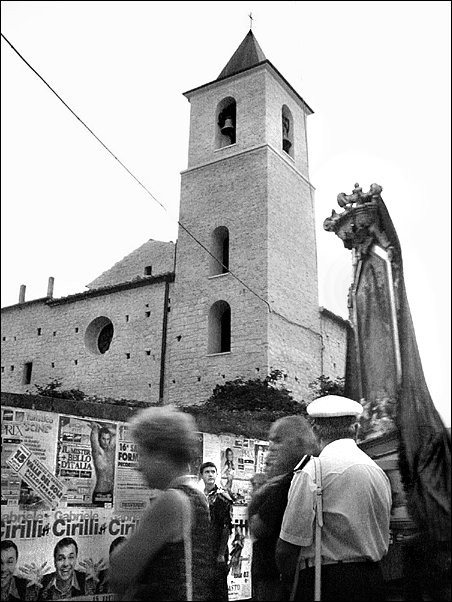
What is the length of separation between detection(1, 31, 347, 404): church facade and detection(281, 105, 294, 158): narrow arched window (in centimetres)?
6

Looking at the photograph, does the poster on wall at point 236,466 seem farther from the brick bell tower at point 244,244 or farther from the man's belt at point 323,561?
the brick bell tower at point 244,244

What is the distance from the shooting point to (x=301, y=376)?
72.6 feet

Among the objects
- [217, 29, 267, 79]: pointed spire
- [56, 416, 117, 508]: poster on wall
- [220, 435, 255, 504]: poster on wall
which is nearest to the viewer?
[56, 416, 117, 508]: poster on wall

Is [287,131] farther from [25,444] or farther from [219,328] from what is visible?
[25,444]

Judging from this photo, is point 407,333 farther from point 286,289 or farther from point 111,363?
point 111,363

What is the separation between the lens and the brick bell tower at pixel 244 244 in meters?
21.5

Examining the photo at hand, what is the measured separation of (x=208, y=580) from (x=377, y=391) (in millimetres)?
3057

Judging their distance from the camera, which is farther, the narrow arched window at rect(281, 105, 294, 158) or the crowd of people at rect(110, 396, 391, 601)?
the narrow arched window at rect(281, 105, 294, 158)

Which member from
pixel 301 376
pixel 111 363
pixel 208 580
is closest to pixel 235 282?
pixel 301 376

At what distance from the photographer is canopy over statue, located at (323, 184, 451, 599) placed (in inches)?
180

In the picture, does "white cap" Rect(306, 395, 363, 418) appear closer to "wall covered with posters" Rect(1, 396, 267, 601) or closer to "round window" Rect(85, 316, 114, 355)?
"wall covered with posters" Rect(1, 396, 267, 601)

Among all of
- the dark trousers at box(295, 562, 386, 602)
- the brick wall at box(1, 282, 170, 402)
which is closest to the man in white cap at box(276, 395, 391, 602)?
the dark trousers at box(295, 562, 386, 602)

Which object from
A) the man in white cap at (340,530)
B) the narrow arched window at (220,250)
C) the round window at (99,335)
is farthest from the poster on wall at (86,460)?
the round window at (99,335)

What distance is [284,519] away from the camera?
287 cm
